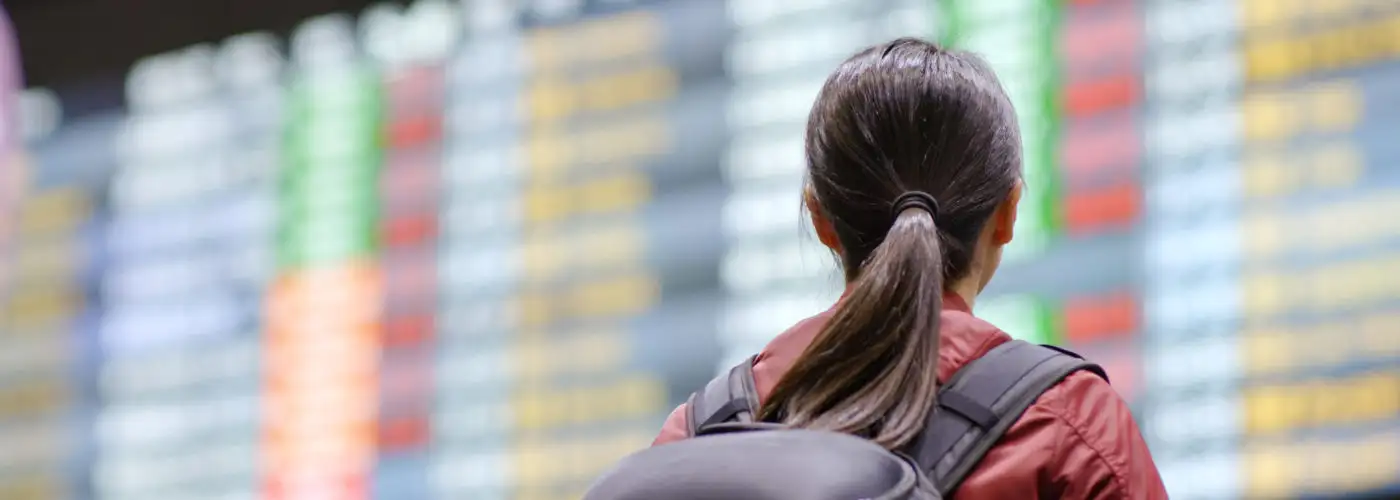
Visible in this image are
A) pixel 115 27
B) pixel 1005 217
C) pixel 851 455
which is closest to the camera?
pixel 851 455

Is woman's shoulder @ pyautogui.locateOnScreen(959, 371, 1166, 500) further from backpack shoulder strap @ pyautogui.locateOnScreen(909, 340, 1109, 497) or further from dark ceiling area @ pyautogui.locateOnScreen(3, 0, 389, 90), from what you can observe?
dark ceiling area @ pyautogui.locateOnScreen(3, 0, 389, 90)

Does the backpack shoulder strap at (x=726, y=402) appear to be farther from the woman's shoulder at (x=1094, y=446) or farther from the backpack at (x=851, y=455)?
the woman's shoulder at (x=1094, y=446)

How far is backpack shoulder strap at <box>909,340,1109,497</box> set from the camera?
78cm

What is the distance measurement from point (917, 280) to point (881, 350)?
34 millimetres

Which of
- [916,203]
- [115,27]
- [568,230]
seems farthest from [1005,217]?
[115,27]

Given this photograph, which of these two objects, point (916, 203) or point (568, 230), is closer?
point (916, 203)

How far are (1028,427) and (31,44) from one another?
3.59 m

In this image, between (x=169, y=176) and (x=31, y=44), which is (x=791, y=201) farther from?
(x=31, y=44)

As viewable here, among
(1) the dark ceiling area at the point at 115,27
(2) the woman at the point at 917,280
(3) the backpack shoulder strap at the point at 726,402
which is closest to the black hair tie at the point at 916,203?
(2) the woman at the point at 917,280

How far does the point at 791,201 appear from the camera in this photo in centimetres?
286

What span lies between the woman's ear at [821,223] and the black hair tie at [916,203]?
4 cm

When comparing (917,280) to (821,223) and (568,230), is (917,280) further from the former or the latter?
(568,230)

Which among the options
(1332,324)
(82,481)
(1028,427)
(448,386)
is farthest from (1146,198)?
(82,481)

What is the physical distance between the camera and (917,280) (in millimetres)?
804
